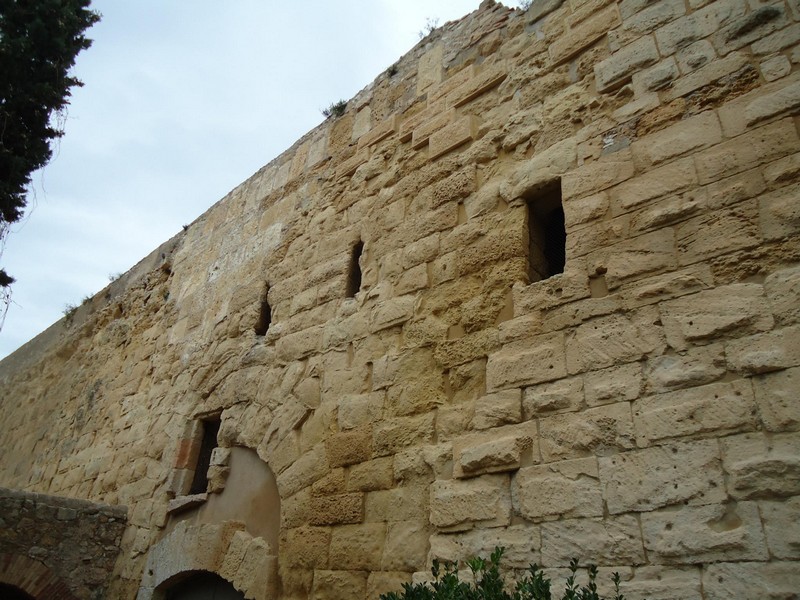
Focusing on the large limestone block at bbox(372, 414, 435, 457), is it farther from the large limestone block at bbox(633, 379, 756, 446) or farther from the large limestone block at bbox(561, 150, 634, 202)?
the large limestone block at bbox(561, 150, 634, 202)

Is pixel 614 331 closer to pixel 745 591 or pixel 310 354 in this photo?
pixel 745 591

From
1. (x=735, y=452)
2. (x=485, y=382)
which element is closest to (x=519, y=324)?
(x=485, y=382)

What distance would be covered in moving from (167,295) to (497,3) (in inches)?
159

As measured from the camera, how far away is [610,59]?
308 centimetres

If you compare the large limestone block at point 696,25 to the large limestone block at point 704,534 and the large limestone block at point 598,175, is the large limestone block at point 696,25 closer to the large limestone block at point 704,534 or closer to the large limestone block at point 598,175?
the large limestone block at point 598,175

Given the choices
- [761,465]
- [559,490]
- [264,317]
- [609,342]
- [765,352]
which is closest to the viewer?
[761,465]

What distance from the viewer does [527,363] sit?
2.71 m

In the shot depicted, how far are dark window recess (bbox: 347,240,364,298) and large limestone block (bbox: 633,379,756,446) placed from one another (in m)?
2.10

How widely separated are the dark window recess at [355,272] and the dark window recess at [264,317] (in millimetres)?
866

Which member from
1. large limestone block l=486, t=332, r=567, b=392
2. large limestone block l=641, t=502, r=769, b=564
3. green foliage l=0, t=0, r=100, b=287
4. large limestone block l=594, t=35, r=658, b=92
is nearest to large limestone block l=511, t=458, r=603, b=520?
large limestone block l=641, t=502, r=769, b=564

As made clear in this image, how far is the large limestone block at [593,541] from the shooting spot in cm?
212

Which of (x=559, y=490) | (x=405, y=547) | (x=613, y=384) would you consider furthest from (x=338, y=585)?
(x=613, y=384)

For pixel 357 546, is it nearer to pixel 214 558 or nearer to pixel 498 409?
pixel 498 409

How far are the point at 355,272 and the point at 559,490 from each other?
2.12 metres
